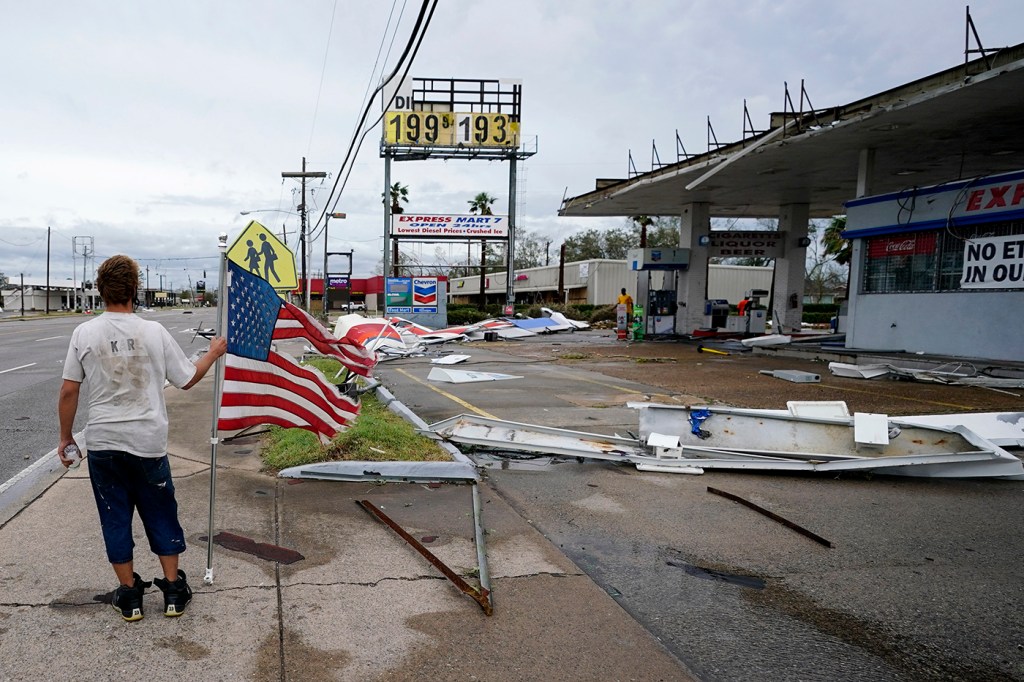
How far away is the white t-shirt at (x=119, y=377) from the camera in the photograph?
340cm

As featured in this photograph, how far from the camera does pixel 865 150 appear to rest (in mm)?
17922

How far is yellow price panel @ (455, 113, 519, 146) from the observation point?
37250mm

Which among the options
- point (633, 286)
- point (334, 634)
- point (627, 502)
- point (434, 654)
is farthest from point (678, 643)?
point (633, 286)

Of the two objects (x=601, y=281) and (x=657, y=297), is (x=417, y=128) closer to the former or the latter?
(x=657, y=297)

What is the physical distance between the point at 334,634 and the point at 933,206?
15.6m

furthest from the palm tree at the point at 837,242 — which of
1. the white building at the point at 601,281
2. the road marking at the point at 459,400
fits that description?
the road marking at the point at 459,400

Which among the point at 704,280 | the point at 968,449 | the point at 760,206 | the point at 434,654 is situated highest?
the point at 760,206

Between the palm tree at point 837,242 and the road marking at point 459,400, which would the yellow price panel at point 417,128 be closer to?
the road marking at point 459,400

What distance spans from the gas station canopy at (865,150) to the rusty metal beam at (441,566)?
12.2 m

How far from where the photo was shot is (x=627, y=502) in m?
5.80

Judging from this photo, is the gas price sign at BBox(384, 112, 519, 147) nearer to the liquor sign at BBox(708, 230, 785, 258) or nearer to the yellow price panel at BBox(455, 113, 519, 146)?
the yellow price panel at BBox(455, 113, 519, 146)

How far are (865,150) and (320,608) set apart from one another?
1839 centimetres

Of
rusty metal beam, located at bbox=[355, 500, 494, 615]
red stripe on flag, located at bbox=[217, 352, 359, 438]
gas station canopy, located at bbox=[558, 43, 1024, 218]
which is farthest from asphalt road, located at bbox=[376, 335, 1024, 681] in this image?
gas station canopy, located at bbox=[558, 43, 1024, 218]

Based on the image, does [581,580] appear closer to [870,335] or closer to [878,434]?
[878,434]
